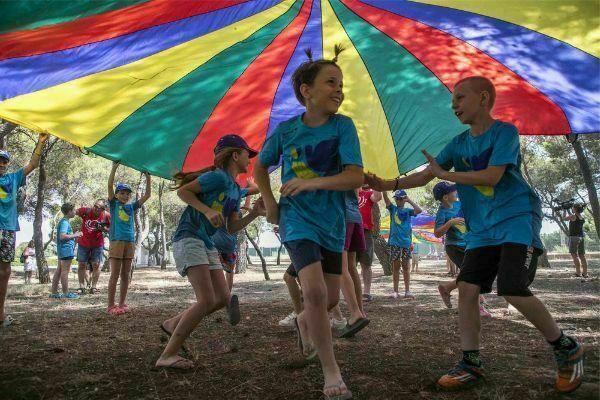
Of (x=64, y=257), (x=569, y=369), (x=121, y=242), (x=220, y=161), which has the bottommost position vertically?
(x=569, y=369)

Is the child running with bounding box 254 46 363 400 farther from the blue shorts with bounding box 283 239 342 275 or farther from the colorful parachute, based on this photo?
the colorful parachute

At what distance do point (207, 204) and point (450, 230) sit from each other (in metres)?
3.25

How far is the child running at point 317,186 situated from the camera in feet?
7.59

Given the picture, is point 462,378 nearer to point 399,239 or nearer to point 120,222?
point 399,239

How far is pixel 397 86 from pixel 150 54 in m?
2.23

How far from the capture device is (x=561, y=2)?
3387mm

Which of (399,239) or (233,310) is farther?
(399,239)

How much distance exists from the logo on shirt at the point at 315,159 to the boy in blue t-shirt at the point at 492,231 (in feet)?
2.16

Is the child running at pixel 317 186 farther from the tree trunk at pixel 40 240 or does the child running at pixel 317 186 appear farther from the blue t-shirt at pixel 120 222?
the tree trunk at pixel 40 240

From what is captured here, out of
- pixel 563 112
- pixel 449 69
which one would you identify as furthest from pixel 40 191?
pixel 563 112

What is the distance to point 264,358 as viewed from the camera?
3254 millimetres

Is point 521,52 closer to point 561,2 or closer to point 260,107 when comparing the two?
point 561,2

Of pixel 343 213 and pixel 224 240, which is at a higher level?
pixel 343 213

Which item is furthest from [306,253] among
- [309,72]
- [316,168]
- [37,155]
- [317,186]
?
[37,155]
